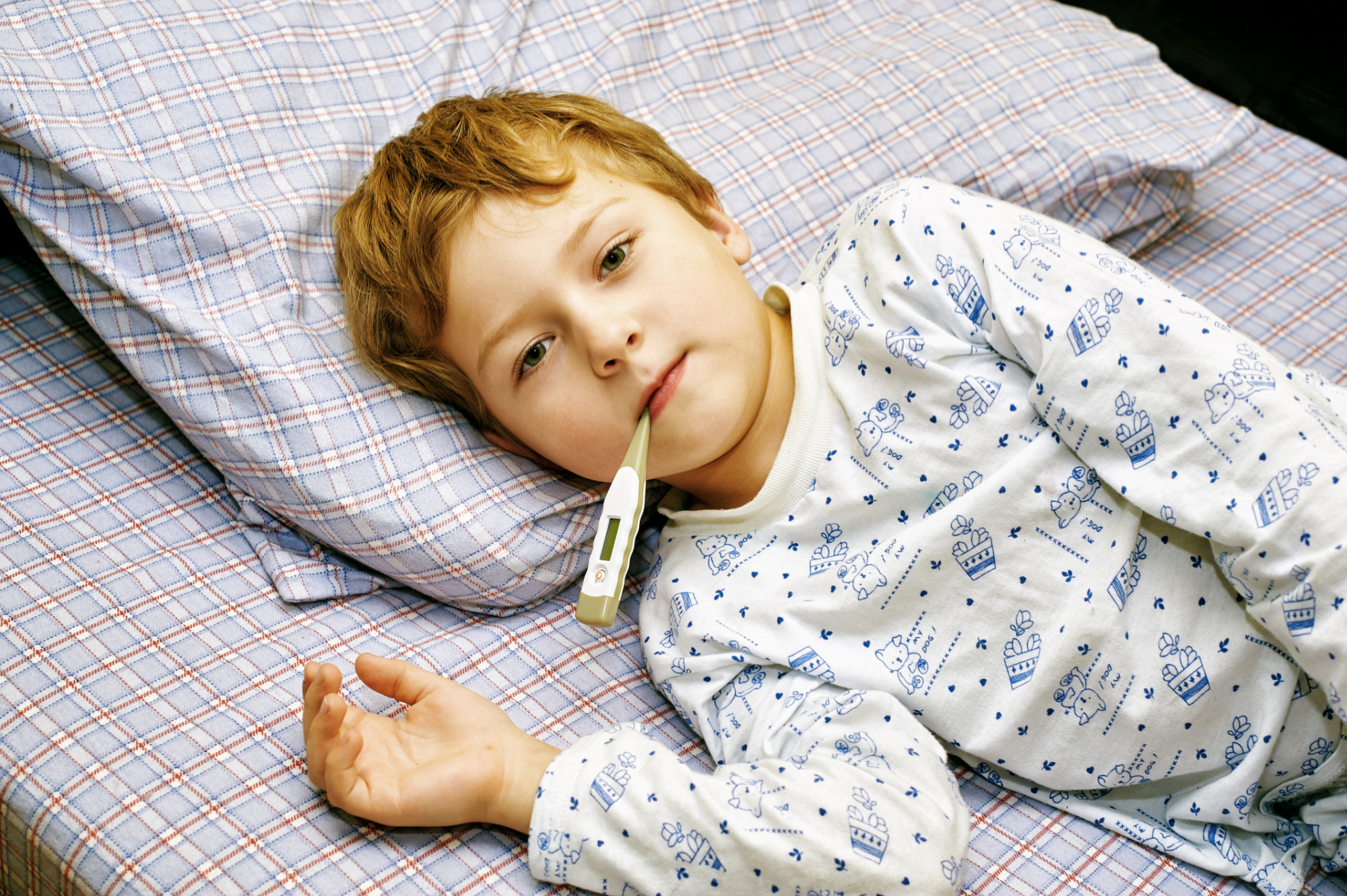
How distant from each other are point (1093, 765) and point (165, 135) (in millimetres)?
992

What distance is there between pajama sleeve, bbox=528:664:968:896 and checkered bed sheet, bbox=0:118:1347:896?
6 centimetres

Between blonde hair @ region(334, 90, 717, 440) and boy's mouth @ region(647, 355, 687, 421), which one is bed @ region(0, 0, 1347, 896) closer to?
blonde hair @ region(334, 90, 717, 440)

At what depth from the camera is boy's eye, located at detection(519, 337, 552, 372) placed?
3.10 ft

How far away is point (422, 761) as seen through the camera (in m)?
0.84

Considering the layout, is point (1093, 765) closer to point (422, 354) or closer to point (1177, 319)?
point (1177, 319)

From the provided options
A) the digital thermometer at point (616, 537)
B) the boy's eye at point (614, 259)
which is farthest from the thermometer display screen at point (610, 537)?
the boy's eye at point (614, 259)

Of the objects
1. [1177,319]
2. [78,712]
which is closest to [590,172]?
[1177,319]

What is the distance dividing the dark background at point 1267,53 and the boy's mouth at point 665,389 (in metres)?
1.31

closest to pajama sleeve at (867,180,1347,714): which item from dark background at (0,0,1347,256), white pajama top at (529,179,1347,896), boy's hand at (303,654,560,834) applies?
white pajama top at (529,179,1347,896)

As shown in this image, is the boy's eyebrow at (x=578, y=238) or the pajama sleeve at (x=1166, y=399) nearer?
the pajama sleeve at (x=1166, y=399)

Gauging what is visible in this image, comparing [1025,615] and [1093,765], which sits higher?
[1025,615]

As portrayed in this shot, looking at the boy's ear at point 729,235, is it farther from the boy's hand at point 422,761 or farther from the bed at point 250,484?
the boy's hand at point 422,761

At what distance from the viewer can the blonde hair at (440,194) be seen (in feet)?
3.17

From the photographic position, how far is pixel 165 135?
3.31 feet
